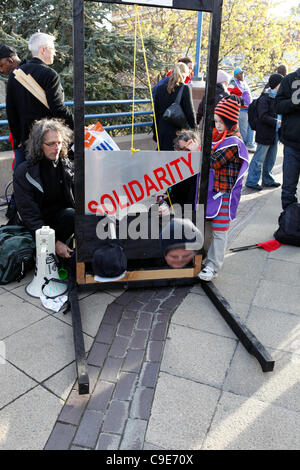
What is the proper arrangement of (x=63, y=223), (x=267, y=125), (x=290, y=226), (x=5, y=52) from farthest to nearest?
(x=267, y=125) → (x=290, y=226) → (x=5, y=52) → (x=63, y=223)

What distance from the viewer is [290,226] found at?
14.6 feet

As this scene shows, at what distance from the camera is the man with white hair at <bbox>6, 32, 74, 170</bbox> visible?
3.75m

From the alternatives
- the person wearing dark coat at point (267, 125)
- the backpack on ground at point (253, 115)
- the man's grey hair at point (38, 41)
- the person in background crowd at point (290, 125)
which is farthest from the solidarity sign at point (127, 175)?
the backpack on ground at point (253, 115)

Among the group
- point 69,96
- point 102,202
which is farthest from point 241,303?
point 69,96

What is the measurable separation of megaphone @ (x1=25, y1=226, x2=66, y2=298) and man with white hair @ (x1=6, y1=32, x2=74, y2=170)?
123 centimetres

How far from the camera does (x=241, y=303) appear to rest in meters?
3.32

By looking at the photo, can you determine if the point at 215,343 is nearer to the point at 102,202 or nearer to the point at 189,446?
the point at 189,446

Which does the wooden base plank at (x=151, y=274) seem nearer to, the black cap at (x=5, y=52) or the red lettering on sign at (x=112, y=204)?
the red lettering on sign at (x=112, y=204)

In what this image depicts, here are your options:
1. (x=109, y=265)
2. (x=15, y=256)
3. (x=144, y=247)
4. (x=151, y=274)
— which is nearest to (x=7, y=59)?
(x=15, y=256)

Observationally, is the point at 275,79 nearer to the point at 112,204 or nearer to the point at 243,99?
the point at 243,99

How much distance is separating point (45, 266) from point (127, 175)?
1.04 meters

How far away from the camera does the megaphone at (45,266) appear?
323cm

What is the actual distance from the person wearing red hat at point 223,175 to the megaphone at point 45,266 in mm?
1252
